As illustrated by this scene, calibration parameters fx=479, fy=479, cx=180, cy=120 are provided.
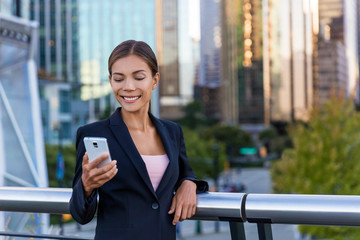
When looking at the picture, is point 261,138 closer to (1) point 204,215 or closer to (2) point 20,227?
(2) point 20,227

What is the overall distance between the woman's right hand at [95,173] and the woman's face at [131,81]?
0.41 meters

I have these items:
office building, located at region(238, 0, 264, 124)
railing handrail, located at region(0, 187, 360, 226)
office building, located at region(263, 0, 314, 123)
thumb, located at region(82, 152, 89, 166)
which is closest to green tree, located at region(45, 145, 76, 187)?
railing handrail, located at region(0, 187, 360, 226)

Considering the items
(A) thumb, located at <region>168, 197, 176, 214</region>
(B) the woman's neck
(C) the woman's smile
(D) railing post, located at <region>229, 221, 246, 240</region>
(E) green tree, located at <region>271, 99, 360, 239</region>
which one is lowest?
(E) green tree, located at <region>271, 99, 360, 239</region>

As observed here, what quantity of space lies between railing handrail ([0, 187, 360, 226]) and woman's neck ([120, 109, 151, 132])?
46 centimetres

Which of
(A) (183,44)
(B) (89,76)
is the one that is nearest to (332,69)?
(A) (183,44)

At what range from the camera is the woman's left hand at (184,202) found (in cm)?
222

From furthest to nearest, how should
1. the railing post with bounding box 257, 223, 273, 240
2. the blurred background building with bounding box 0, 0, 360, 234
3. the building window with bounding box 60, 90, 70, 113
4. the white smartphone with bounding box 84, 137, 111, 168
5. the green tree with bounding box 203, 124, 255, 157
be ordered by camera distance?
the green tree with bounding box 203, 124, 255, 157
the building window with bounding box 60, 90, 70, 113
the blurred background building with bounding box 0, 0, 360, 234
the railing post with bounding box 257, 223, 273, 240
the white smartphone with bounding box 84, 137, 111, 168

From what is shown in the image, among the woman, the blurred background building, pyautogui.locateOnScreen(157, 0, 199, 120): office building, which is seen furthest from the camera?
pyautogui.locateOnScreen(157, 0, 199, 120): office building

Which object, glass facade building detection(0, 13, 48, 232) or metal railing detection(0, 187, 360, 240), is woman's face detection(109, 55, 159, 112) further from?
glass facade building detection(0, 13, 48, 232)

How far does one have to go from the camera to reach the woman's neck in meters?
2.26

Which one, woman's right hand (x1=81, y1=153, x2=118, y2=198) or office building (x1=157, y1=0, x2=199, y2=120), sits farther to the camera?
office building (x1=157, y1=0, x2=199, y2=120)

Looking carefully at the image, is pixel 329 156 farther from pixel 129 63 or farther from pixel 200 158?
pixel 200 158

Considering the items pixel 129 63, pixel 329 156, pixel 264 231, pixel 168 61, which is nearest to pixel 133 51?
pixel 129 63

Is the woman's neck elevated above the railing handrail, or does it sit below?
above
